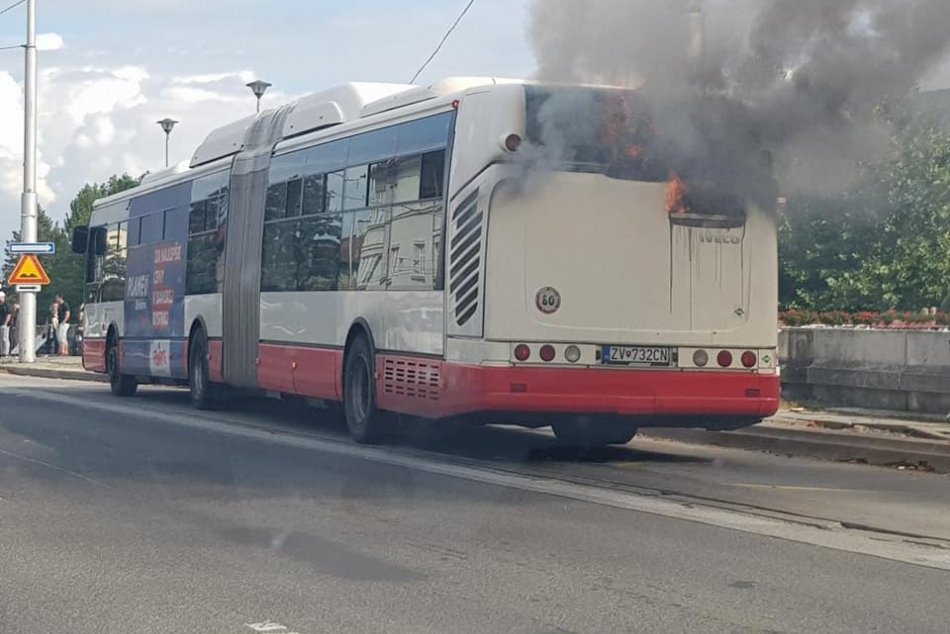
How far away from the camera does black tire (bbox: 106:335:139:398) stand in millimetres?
23891

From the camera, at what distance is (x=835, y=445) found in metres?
14.4

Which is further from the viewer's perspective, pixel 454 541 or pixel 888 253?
pixel 888 253

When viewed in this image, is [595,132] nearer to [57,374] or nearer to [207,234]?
[207,234]

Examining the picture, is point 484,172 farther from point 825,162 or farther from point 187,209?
point 187,209

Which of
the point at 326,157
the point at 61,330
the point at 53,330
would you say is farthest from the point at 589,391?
the point at 53,330

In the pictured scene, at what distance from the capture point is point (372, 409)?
48.6ft

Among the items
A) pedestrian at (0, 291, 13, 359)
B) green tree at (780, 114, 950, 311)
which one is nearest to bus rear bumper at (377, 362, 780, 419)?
green tree at (780, 114, 950, 311)

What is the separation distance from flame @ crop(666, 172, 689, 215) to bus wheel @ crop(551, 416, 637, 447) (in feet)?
6.20

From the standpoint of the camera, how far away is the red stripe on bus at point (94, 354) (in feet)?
80.9

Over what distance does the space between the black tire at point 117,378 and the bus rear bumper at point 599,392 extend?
37.4 feet

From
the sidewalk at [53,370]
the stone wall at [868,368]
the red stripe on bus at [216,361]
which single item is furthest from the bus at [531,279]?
the sidewalk at [53,370]

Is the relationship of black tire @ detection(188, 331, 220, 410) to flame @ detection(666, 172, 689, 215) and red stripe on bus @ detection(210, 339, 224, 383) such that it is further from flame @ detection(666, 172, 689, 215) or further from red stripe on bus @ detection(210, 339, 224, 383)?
flame @ detection(666, 172, 689, 215)

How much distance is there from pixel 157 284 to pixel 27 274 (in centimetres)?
1400

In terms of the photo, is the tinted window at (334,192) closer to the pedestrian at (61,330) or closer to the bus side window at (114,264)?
the bus side window at (114,264)
